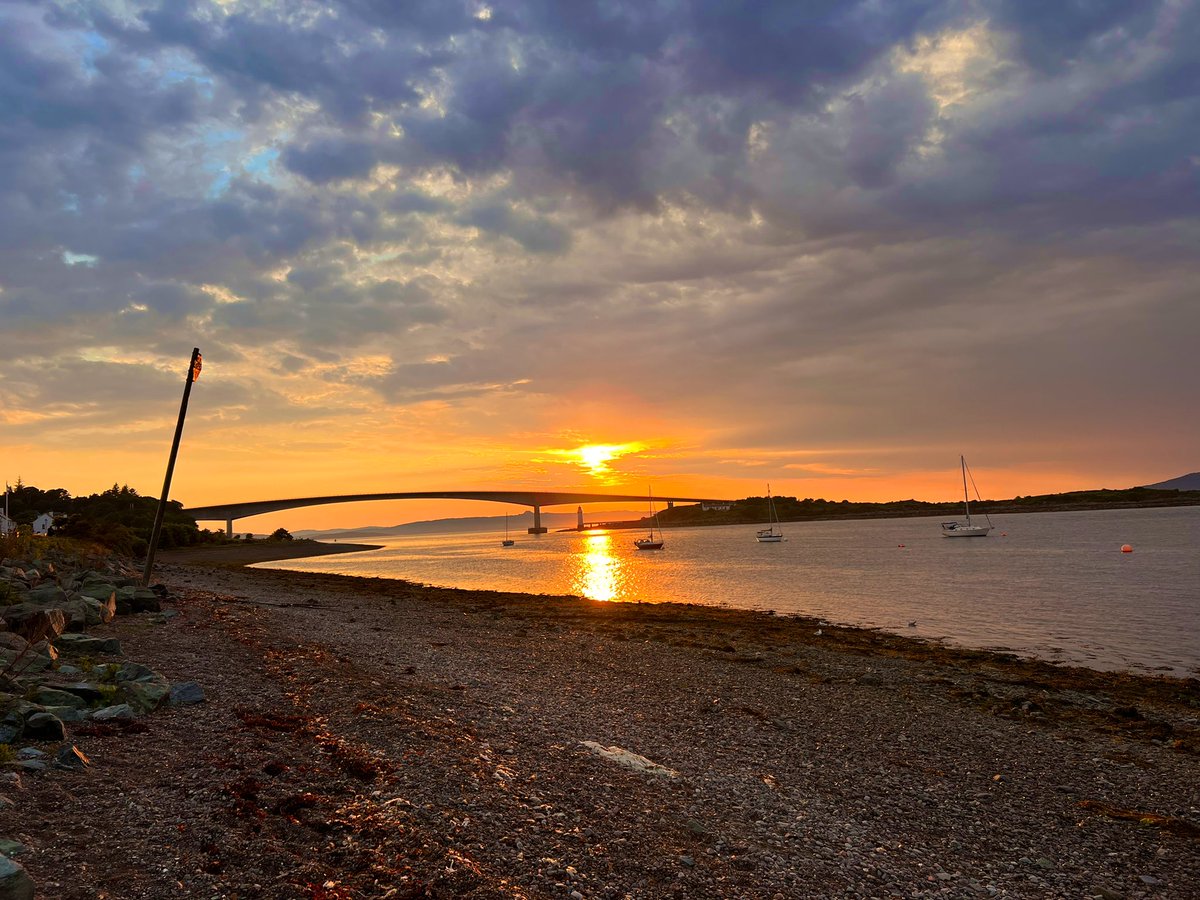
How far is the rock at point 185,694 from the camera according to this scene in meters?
10.5

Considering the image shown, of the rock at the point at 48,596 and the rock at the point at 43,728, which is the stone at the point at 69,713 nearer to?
the rock at the point at 43,728

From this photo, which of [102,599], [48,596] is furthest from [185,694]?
[48,596]

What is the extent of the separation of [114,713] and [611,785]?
688cm

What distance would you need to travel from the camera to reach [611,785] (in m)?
9.10

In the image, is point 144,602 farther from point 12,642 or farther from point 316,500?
point 316,500

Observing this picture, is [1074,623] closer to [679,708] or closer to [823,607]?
[823,607]

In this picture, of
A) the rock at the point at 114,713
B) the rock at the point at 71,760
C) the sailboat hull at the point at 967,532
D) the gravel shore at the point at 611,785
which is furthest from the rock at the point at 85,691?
the sailboat hull at the point at 967,532

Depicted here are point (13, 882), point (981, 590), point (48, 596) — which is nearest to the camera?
point (13, 882)

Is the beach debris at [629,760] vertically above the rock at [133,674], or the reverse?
the rock at [133,674]

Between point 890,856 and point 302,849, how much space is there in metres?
6.40

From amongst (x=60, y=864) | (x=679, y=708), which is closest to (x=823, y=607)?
(x=679, y=708)

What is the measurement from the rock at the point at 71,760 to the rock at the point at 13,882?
3.09m

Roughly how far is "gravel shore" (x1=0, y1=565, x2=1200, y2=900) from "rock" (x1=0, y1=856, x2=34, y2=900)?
34 cm

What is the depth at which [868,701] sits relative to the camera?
15344 millimetres
